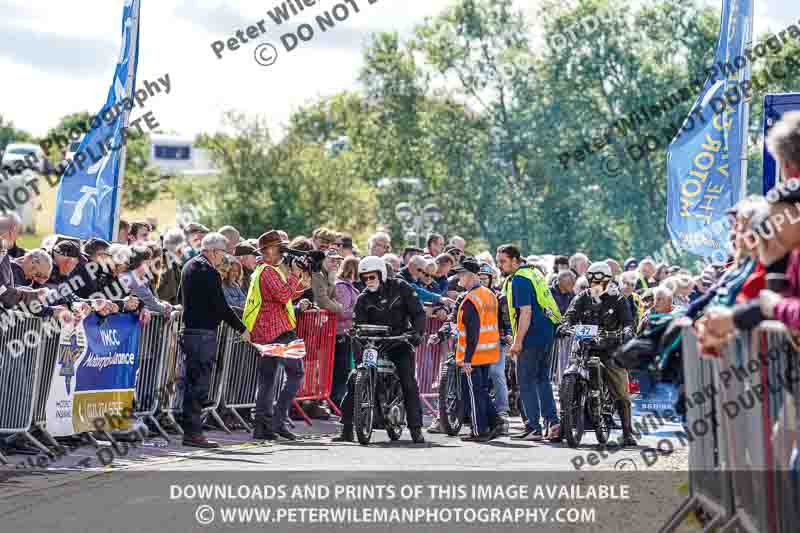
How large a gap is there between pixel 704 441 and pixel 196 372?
7.50 m

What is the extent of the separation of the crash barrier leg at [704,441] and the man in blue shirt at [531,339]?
7.87m

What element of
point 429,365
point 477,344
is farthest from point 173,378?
point 429,365

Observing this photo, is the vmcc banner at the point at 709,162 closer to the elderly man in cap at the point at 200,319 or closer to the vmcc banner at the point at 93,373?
the elderly man in cap at the point at 200,319

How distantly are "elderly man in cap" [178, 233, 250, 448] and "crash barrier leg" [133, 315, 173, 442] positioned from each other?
0.36 m

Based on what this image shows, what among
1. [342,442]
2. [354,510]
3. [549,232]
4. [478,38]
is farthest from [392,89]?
[354,510]

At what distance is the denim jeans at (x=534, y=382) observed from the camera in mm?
15930

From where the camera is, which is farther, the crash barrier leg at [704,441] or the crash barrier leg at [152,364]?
the crash barrier leg at [152,364]

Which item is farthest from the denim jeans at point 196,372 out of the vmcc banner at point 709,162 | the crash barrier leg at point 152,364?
the vmcc banner at point 709,162

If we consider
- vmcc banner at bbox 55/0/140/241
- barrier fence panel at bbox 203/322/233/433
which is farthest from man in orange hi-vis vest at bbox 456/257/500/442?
vmcc banner at bbox 55/0/140/241

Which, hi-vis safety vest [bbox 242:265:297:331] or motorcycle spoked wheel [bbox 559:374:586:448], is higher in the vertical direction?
hi-vis safety vest [bbox 242:265:297:331]

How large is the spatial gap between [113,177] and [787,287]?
11161 millimetres

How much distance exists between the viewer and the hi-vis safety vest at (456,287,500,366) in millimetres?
15859

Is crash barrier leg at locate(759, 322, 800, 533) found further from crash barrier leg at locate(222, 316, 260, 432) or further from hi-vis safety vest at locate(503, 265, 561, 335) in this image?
crash barrier leg at locate(222, 316, 260, 432)

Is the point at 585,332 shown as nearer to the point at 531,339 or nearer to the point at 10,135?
the point at 531,339
